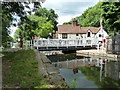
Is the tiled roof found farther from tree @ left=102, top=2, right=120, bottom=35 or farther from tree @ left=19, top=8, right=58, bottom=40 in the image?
tree @ left=102, top=2, right=120, bottom=35

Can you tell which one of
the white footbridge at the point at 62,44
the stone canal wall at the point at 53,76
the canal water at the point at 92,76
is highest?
the white footbridge at the point at 62,44

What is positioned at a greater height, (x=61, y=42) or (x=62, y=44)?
(x=61, y=42)

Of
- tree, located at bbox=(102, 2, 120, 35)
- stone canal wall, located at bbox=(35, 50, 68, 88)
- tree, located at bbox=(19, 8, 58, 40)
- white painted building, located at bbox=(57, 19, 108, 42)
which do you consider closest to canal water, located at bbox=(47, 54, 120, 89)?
stone canal wall, located at bbox=(35, 50, 68, 88)

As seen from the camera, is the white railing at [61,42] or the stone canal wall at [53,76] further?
the white railing at [61,42]

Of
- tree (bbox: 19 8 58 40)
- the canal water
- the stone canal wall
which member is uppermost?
tree (bbox: 19 8 58 40)

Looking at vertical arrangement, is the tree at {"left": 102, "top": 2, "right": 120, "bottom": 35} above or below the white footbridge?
above

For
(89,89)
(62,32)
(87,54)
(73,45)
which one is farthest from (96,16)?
(89,89)

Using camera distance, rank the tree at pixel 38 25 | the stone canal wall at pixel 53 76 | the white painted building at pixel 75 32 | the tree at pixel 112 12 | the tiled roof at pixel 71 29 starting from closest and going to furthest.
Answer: the stone canal wall at pixel 53 76 → the tree at pixel 38 25 → the tree at pixel 112 12 → the white painted building at pixel 75 32 → the tiled roof at pixel 71 29

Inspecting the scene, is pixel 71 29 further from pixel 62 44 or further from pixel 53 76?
pixel 53 76

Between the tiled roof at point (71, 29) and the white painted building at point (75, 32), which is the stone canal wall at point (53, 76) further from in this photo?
the tiled roof at point (71, 29)

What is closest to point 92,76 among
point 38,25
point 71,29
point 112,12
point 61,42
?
point 38,25

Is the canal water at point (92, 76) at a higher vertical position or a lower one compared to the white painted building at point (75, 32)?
lower

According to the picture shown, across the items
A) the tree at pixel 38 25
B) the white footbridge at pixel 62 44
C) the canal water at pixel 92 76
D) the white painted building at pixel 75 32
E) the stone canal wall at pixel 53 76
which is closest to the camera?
the stone canal wall at pixel 53 76

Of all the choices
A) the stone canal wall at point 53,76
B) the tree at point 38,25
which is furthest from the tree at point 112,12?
the stone canal wall at point 53,76
